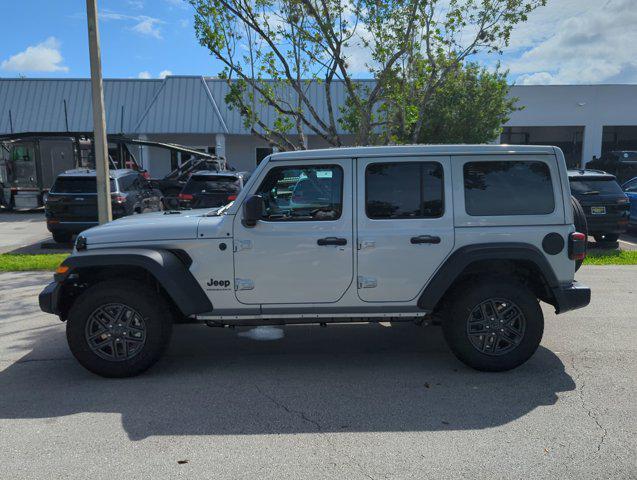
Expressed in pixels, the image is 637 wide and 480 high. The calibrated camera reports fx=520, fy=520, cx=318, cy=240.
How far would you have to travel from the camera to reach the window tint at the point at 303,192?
182 inches

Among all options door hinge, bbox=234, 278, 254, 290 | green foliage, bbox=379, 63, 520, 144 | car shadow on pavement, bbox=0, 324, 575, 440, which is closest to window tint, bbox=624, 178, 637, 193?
green foliage, bbox=379, 63, 520, 144

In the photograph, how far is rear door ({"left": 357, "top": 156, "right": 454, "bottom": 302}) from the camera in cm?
456

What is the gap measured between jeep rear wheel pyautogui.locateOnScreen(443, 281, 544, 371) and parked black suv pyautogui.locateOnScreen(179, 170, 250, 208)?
802cm

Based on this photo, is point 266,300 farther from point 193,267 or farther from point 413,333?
point 413,333

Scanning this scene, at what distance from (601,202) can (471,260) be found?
803cm

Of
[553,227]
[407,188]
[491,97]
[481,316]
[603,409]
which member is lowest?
[603,409]

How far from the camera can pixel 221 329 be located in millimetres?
6188

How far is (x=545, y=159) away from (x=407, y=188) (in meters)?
1.29

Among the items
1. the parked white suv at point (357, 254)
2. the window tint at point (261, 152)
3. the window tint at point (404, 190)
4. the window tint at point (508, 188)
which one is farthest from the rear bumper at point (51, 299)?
the window tint at point (261, 152)

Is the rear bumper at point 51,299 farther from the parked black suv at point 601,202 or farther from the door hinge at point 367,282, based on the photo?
the parked black suv at point 601,202

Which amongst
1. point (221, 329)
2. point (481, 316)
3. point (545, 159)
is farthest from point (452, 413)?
point (221, 329)

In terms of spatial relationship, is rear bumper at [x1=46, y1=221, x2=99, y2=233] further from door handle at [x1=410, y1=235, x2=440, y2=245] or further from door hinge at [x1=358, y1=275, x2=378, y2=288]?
door handle at [x1=410, y1=235, x2=440, y2=245]

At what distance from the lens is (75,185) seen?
11.4m

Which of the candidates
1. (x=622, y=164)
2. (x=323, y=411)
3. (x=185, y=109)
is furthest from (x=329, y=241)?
(x=185, y=109)
